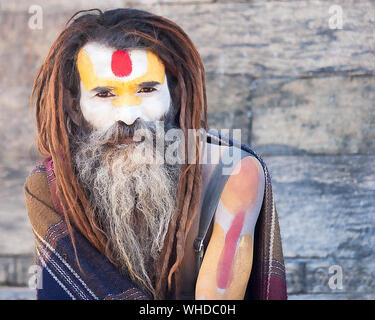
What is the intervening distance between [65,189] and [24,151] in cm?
125

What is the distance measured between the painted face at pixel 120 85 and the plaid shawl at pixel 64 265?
1.19 feet

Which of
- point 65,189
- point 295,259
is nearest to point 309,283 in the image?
point 295,259

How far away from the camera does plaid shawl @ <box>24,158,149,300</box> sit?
5.72 feet

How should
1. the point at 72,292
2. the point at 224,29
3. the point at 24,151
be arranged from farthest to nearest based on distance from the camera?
1. the point at 24,151
2. the point at 224,29
3. the point at 72,292

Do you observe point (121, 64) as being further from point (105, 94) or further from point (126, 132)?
point (126, 132)

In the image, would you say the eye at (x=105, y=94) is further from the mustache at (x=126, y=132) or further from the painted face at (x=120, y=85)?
the mustache at (x=126, y=132)

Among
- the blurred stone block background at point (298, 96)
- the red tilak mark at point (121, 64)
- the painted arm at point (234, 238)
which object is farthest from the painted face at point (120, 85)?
the blurred stone block background at point (298, 96)

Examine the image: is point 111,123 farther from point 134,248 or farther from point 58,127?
point 134,248

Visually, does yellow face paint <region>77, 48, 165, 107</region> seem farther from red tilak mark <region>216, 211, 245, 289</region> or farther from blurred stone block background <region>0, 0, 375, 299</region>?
blurred stone block background <region>0, 0, 375, 299</region>

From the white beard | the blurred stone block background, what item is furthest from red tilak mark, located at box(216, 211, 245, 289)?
the blurred stone block background

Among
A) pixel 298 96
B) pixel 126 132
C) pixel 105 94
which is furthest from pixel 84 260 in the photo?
pixel 298 96

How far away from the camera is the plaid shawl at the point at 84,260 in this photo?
175cm

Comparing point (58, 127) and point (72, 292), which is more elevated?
point (58, 127)

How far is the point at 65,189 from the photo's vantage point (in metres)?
1.85
